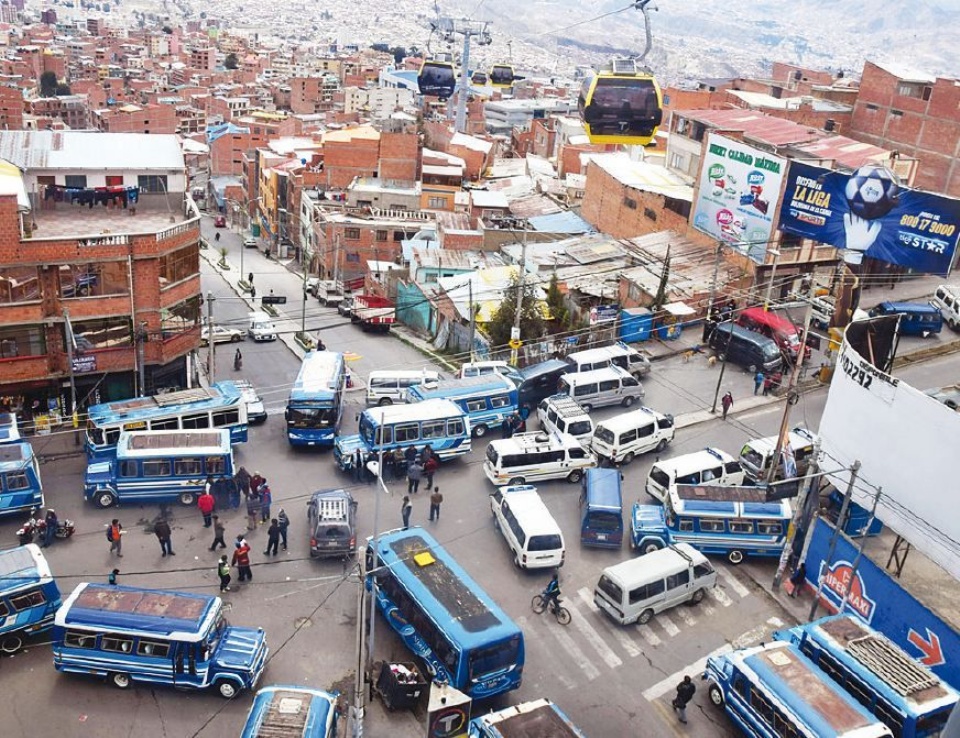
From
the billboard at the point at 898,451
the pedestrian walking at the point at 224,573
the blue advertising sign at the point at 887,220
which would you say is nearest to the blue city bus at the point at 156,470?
the pedestrian walking at the point at 224,573

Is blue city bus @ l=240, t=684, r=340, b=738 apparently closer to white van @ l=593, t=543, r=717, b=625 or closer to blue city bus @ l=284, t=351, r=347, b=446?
white van @ l=593, t=543, r=717, b=625

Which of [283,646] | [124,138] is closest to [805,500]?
[283,646]

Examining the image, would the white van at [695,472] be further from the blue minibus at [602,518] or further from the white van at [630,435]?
the white van at [630,435]

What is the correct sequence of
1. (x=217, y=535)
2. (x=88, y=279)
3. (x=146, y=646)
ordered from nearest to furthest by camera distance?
(x=146, y=646), (x=217, y=535), (x=88, y=279)

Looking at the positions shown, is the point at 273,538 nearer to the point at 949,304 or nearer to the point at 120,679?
the point at 120,679

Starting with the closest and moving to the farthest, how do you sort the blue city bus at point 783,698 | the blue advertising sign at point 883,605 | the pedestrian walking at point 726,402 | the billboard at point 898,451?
the blue city bus at point 783,698 → the blue advertising sign at point 883,605 → the billboard at point 898,451 → the pedestrian walking at point 726,402

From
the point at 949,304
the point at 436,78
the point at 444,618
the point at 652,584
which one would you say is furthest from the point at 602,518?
the point at 436,78
